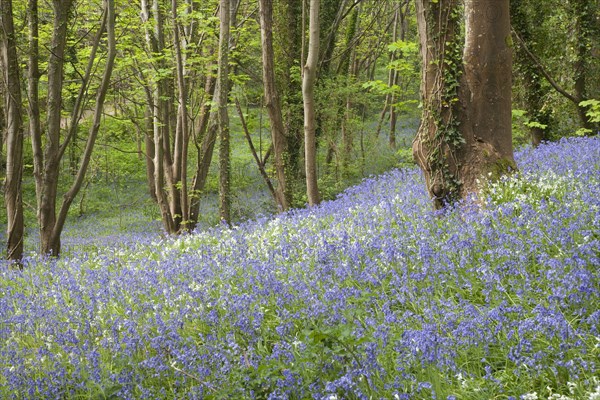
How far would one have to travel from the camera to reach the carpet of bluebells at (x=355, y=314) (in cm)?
311

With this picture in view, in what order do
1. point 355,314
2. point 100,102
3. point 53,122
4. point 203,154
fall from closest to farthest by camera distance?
point 355,314
point 100,102
point 53,122
point 203,154

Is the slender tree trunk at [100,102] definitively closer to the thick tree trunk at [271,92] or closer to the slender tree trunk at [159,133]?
the slender tree trunk at [159,133]

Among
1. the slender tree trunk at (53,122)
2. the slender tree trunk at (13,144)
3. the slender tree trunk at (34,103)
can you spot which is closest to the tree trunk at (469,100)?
the slender tree trunk at (53,122)

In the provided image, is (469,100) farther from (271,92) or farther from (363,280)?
(271,92)

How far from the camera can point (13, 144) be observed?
9.89m

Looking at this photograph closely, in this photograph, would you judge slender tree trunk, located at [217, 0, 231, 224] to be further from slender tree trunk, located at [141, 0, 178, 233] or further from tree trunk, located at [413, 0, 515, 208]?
tree trunk, located at [413, 0, 515, 208]

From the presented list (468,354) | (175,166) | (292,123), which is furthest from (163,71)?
(468,354)

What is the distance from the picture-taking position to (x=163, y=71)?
12.1 meters

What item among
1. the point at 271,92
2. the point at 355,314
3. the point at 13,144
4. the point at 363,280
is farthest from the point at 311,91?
the point at 355,314

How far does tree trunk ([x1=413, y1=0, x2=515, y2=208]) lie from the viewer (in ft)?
21.0

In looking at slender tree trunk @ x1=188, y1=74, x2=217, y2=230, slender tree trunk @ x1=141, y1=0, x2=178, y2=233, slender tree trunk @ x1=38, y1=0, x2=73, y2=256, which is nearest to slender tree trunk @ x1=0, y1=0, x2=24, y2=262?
slender tree trunk @ x1=38, y1=0, x2=73, y2=256

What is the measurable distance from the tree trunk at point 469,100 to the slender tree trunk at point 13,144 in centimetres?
729

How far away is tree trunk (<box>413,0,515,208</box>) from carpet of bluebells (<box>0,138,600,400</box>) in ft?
1.32

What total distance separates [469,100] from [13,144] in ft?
26.2
